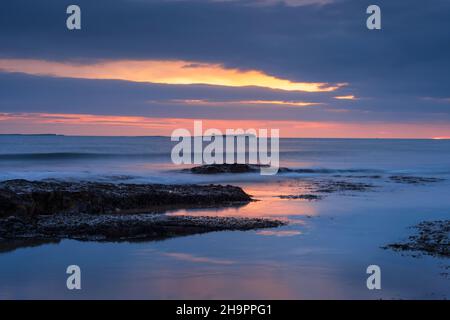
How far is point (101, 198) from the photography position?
20.9 metres

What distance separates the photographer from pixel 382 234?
16656 millimetres

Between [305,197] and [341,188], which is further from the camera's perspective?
[341,188]

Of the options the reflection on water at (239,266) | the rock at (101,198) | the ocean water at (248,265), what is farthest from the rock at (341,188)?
the reflection on water at (239,266)

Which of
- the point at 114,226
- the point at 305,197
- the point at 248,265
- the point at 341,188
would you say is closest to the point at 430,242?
the point at 248,265

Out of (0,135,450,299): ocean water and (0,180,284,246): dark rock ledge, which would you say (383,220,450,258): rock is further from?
(0,180,284,246): dark rock ledge

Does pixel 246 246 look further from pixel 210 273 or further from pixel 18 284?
pixel 18 284

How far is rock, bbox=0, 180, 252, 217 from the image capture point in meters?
18.9

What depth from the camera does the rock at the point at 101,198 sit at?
18.9 metres

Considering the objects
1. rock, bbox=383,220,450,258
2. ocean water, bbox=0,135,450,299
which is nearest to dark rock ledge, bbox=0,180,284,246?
ocean water, bbox=0,135,450,299

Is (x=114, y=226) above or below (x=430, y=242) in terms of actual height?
above

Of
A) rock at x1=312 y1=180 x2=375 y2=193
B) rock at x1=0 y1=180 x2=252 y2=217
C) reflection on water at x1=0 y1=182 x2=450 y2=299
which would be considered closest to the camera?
reflection on water at x1=0 y1=182 x2=450 y2=299

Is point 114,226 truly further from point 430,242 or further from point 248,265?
point 430,242

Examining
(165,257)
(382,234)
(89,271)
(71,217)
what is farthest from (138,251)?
(382,234)
